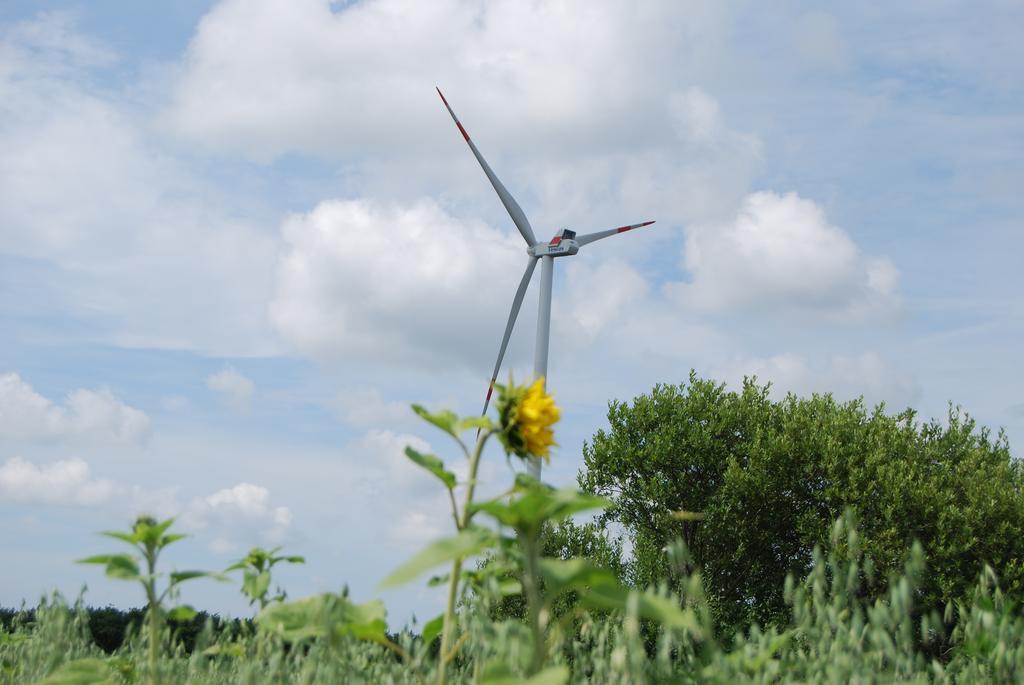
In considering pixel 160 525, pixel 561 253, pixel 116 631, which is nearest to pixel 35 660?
pixel 160 525

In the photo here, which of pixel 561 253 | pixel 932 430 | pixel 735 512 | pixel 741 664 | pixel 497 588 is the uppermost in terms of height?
pixel 561 253

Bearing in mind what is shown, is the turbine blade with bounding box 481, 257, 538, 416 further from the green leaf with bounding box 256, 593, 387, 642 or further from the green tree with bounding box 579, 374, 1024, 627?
the green leaf with bounding box 256, 593, 387, 642

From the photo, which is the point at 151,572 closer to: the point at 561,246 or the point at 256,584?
the point at 256,584

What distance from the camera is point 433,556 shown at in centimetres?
268

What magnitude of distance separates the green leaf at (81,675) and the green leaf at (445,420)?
6.06 feet

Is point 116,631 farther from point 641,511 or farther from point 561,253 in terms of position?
point 561,253

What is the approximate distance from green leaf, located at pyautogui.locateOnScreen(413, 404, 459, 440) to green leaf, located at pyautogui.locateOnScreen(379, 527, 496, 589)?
734 millimetres

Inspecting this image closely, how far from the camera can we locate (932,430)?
3016 cm

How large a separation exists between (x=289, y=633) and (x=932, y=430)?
3018 cm

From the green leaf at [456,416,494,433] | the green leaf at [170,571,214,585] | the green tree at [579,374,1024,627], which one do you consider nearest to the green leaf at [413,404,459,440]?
the green leaf at [456,416,494,433]

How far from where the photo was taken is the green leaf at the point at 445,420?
3511 mm

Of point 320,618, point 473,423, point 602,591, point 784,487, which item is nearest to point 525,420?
point 473,423

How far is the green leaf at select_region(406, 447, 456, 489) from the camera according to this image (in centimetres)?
336

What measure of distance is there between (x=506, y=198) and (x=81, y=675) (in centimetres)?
2910
